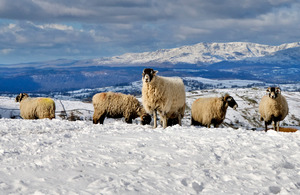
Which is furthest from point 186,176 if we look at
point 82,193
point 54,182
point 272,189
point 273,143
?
point 273,143

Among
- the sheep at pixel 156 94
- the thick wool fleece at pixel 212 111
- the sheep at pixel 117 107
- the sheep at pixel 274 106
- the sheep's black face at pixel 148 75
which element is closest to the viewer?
the sheep's black face at pixel 148 75

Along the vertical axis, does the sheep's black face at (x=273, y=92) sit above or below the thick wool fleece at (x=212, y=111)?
above

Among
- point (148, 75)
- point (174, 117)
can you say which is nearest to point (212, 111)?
point (174, 117)

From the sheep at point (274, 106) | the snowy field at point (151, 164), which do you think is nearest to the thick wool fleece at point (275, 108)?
the sheep at point (274, 106)

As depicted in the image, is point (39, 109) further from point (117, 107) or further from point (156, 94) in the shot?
point (156, 94)

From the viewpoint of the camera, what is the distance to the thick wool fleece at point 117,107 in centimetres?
2189

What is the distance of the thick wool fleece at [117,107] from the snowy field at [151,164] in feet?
31.0

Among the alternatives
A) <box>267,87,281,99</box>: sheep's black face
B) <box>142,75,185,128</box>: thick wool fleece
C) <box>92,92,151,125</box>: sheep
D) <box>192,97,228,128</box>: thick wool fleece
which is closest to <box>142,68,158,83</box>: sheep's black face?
<box>142,75,185,128</box>: thick wool fleece

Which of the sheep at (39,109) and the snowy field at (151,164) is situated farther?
the sheep at (39,109)

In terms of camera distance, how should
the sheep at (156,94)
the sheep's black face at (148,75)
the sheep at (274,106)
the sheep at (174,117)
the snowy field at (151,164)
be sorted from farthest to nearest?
the sheep at (274,106) → the sheep at (174,117) → the sheep at (156,94) → the sheep's black face at (148,75) → the snowy field at (151,164)

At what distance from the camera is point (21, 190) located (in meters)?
6.11

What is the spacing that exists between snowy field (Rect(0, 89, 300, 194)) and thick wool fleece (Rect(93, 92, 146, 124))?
945 centimetres

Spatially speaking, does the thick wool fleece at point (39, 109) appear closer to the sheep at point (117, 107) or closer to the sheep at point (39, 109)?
the sheep at point (39, 109)

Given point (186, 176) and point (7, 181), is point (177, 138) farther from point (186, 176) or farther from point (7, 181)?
point (7, 181)
